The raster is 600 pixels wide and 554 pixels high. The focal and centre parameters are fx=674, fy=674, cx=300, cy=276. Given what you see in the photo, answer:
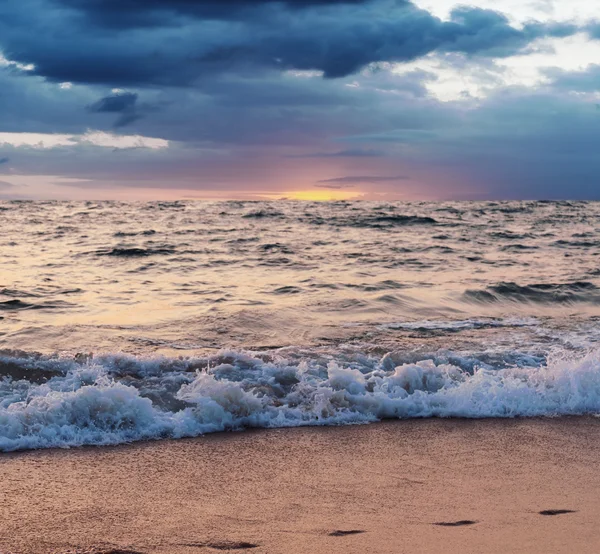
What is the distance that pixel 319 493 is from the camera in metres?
4.48

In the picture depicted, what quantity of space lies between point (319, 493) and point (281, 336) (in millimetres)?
5109

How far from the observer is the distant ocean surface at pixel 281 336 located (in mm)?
6211

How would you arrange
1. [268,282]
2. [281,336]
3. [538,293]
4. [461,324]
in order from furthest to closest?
[268,282], [538,293], [461,324], [281,336]

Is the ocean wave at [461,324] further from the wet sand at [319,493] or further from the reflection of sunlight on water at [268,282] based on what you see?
the wet sand at [319,493]

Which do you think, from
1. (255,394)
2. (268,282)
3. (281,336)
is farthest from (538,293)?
(255,394)

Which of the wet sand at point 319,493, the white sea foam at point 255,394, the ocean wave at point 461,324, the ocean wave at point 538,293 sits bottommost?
the wet sand at point 319,493

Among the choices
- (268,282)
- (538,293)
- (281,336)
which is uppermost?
(268,282)

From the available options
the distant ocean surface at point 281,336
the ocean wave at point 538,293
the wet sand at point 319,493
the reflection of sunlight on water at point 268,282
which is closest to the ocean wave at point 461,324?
the distant ocean surface at point 281,336

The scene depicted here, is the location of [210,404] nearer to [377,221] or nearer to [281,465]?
[281,465]

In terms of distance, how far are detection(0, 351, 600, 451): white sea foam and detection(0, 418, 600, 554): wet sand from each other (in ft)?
0.89

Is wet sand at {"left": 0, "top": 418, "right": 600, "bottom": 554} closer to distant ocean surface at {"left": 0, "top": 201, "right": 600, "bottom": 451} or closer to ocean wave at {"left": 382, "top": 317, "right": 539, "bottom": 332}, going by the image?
distant ocean surface at {"left": 0, "top": 201, "right": 600, "bottom": 451}

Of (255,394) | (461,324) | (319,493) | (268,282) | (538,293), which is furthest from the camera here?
(268,282)

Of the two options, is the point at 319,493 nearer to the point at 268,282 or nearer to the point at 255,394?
the point at 255,394

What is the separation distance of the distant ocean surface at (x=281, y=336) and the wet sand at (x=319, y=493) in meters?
→ 0.48
